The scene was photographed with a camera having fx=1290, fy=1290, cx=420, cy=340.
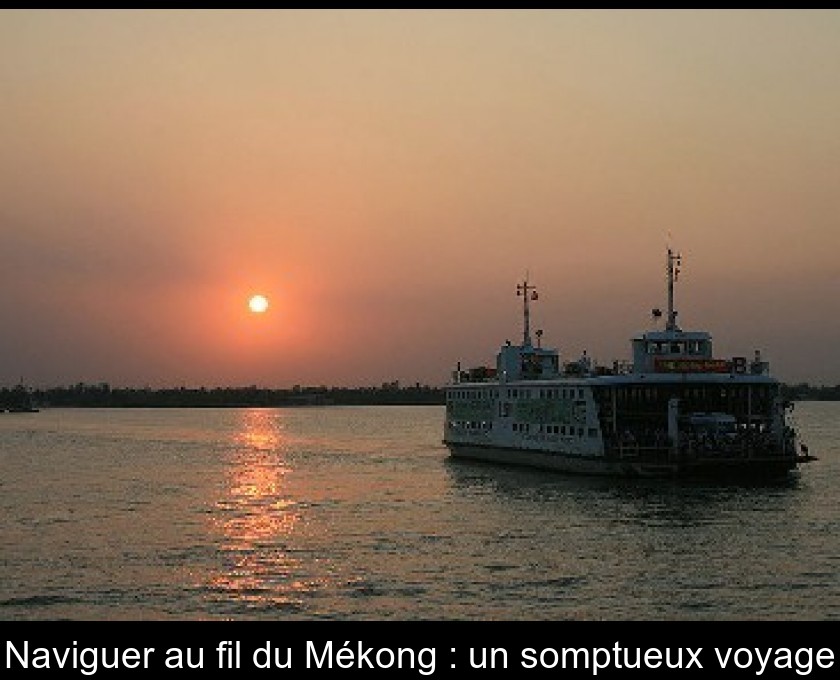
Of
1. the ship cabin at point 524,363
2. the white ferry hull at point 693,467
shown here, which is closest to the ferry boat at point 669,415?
the white ferry hull at point 693,467

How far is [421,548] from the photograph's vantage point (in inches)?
1866

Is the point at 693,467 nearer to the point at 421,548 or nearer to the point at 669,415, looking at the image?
the point at 669,415

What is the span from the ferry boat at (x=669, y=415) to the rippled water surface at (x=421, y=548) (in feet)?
4.92

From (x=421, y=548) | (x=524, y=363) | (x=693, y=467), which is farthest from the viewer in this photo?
(x=524, y=363)

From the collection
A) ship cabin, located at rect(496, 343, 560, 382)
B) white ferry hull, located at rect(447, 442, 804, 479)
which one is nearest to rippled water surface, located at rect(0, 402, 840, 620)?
white ferry hull, located at rect(447, 442, 804, 479)

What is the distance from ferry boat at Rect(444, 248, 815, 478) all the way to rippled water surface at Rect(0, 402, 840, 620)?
1.50 meters

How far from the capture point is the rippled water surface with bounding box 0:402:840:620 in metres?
36.1

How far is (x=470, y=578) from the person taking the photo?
4003cm

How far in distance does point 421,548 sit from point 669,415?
25323mm

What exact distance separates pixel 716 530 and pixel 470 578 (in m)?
14.9

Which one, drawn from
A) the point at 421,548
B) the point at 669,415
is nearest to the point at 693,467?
the point at 669,415

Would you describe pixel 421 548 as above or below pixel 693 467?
below

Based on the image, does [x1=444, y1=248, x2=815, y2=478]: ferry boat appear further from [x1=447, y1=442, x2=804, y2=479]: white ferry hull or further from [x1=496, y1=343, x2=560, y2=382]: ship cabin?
[x1=496, y1=343, x2=560, y2=382]: ship cabin
